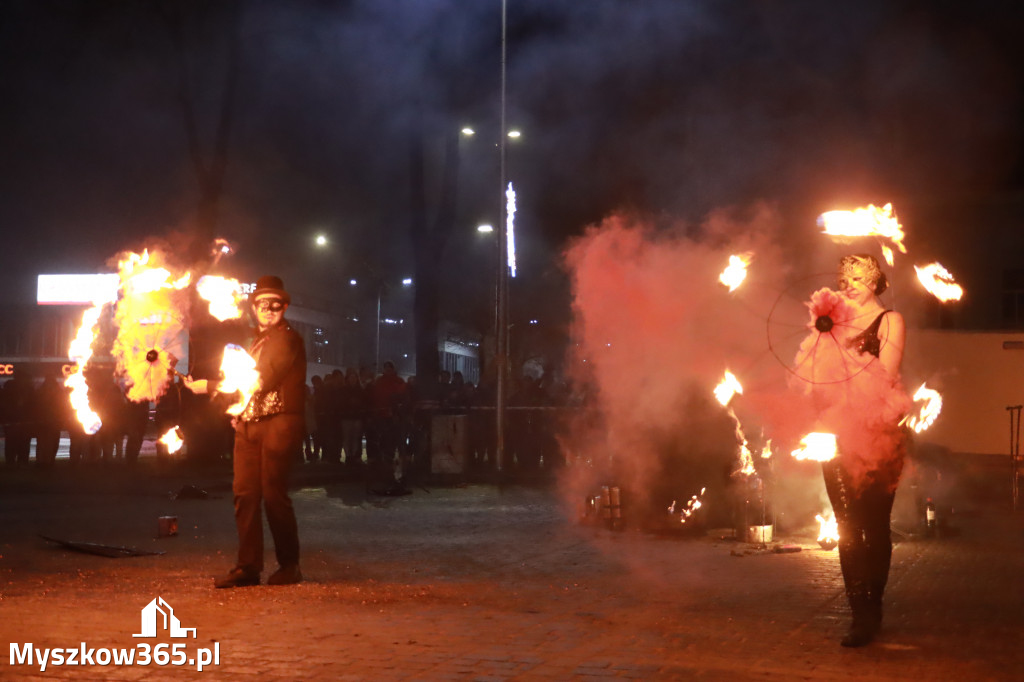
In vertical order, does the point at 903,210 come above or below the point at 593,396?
above

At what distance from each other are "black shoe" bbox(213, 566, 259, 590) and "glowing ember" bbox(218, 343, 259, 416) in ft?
3.59

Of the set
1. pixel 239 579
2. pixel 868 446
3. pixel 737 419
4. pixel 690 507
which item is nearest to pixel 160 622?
pixel 239 579

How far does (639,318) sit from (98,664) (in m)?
7.16

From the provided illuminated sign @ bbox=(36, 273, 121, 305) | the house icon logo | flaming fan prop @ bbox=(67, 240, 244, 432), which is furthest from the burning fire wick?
illuminated sign @ bbox=(36, 273, 121, 305)

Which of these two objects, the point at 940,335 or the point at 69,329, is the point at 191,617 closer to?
the point at 940,335

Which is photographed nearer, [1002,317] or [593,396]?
[593,396]

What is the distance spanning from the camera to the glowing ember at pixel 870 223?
29.2 feet

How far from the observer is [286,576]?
7406 millimetres

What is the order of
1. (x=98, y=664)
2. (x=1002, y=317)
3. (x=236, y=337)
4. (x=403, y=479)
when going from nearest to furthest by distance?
(x=98, y=664) → (x=403, y=479) → (x=236, y=337) → (x=1002, y=317)

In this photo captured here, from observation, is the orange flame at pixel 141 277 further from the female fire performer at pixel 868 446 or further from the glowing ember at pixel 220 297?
the female fire performer at pixel 868 446

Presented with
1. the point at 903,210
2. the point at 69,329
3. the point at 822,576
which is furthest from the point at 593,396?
the point at 69,329

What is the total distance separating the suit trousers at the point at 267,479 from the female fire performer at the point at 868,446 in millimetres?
3653

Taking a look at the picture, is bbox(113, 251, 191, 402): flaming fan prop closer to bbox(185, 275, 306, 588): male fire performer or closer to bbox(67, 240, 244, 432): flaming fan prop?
bbox(67, 240, 244, 432): flaming fan prop

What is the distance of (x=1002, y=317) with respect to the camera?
99.5ft
